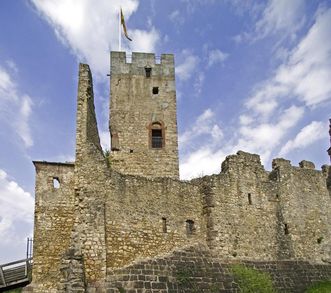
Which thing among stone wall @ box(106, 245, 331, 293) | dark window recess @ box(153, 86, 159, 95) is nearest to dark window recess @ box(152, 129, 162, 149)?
dark window recess @ box(153, 86, 159, 95)

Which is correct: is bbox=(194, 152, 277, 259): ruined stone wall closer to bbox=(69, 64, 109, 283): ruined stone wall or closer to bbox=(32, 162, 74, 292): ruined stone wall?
bbox=(69, 64, 109, 283): ruined stone wall

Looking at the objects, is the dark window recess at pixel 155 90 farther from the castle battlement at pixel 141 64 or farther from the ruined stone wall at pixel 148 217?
the ruined stone wall at pixel 148 217

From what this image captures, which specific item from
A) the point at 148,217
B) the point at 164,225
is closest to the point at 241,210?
the point at 164,225

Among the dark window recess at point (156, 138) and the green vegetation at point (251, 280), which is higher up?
the dark window recess at point (156, 138)

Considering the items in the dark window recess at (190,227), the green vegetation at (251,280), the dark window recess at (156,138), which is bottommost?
the green vegetation at (251,280)

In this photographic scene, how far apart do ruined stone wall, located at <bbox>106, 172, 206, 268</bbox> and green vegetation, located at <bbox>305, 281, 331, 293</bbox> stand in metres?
A: 5.60

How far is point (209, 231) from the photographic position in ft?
66.3

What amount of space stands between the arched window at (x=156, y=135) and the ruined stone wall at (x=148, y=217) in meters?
7.92

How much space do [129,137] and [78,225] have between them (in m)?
11.2

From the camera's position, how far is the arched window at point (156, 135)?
28.2m

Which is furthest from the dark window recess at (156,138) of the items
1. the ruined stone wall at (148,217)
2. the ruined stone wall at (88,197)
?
the ruined stone wall at (88,197)

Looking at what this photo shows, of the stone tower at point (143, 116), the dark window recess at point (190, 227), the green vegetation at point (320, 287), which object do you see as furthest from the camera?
the stone tower at point (143, 116)

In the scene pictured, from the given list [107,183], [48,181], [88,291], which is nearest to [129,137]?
[48,181]

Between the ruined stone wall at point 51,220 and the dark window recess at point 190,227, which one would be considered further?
the dark window recess at point 190,227
